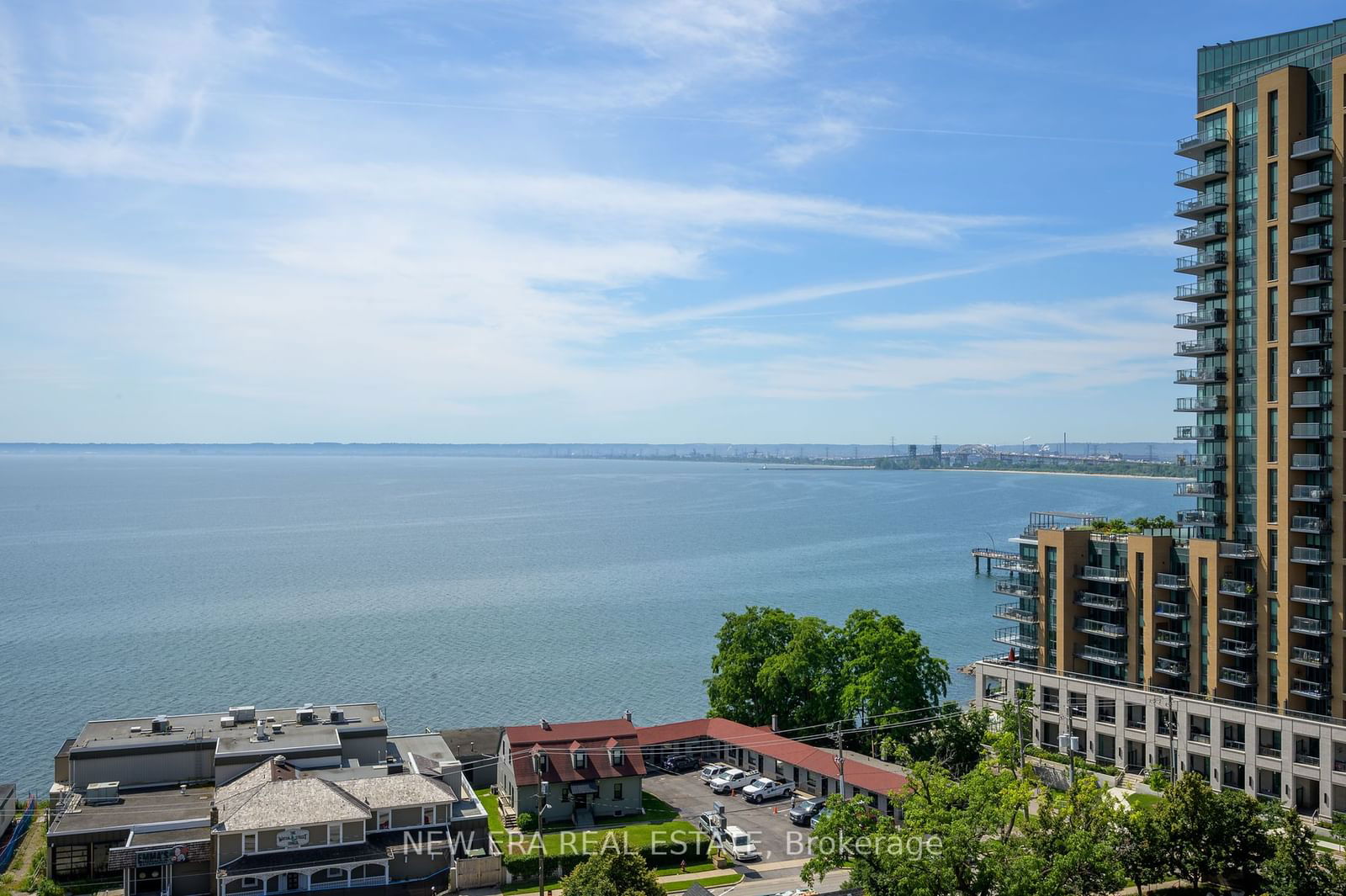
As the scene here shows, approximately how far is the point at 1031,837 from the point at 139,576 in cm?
12325

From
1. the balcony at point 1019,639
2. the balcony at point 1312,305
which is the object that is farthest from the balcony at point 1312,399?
the balcony at point 1019,639

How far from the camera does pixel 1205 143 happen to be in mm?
51156

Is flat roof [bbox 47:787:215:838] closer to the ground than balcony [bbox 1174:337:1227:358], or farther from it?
closer to the ground

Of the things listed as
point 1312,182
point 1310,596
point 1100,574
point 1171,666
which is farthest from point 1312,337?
point 1171,666

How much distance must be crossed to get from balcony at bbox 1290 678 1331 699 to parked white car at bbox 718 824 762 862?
27268 millimetres

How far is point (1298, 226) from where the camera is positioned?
156ft

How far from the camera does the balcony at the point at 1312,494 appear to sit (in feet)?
153

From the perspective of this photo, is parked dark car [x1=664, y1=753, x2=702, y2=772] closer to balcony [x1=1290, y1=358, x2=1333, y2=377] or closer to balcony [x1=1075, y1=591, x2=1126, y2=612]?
balcony [x1=1075, y1=591, x2=1126, y2=612]

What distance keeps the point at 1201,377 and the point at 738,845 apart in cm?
3414

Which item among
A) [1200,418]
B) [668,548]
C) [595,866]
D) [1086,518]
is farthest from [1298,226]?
[668,548]

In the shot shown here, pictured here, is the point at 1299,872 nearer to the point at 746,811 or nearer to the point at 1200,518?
the point at 746,811

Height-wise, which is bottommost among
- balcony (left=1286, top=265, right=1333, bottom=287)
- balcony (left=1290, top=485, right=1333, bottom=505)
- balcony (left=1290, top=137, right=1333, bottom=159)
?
balcony (left=1290, top=485, right=1333, bottom=505)

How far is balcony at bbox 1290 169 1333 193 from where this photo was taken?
151 feet

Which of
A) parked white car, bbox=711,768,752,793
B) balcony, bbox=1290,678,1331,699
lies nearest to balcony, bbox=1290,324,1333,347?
balcony, bbox=1290,678,1331,699
